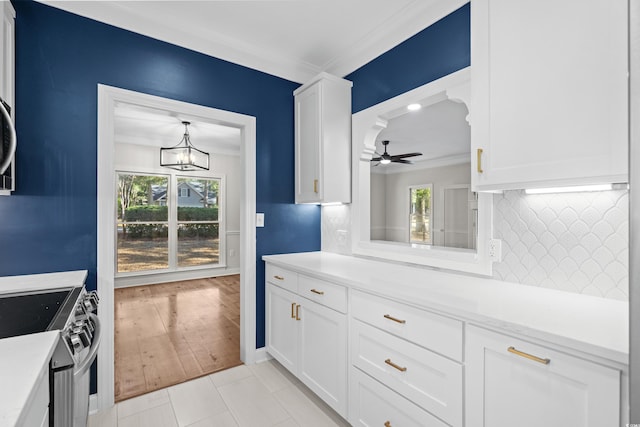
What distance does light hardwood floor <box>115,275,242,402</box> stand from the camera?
2449 millimetres

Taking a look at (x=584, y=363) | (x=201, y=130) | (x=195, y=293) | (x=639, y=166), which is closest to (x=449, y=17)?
(x=639, y=166)

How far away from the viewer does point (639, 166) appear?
2.03 ft

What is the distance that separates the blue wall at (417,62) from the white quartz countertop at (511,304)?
4.21ft

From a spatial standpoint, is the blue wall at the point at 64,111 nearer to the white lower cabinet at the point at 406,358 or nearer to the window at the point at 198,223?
the white lower cabinet at the point at 406,358

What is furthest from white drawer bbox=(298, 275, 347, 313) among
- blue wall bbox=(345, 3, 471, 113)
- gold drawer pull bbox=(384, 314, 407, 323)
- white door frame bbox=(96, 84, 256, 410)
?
blue wall bbox=(345, 3, 471, 113)

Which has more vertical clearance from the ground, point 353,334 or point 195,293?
point 353,334

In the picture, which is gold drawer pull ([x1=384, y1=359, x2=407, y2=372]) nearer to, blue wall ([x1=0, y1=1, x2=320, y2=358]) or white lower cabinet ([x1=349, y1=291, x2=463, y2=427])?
white lower cabinet ([x1=349, y1=291, x2=463, y2=427])

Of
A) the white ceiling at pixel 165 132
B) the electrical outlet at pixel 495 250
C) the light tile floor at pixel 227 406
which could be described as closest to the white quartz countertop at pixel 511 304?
the electrical outlet at pixel 495 250

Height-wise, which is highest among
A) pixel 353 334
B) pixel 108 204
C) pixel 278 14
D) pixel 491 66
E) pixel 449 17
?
pixel 278 14

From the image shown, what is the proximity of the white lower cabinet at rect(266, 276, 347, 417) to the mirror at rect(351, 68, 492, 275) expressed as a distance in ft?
2.21

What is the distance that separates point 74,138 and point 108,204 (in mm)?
449

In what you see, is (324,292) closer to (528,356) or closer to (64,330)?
(528,356)

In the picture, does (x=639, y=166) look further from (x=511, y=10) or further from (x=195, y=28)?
(x=195, y=28)

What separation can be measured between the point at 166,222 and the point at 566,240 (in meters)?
5.94
